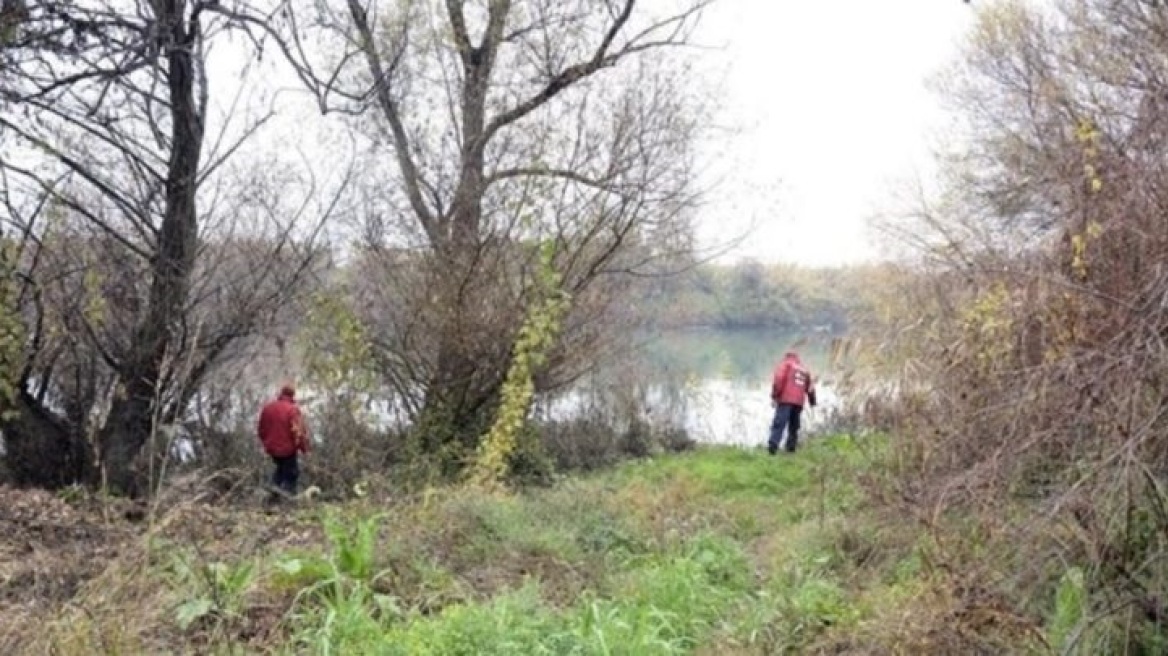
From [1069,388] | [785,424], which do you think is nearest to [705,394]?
[785,424]

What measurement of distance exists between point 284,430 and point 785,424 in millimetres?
7630

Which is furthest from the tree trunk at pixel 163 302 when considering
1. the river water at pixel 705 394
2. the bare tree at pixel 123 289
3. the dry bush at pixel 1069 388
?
the dry bush at pixel 1069 388

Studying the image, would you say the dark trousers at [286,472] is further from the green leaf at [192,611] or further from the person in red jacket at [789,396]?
the green leaf at [192,611]

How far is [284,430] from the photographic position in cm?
1342

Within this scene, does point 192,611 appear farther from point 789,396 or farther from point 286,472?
point 789,396

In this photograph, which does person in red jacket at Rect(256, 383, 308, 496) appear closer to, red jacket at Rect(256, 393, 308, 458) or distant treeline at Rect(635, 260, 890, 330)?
red jacket at Rect(256, 393, 308, 458)

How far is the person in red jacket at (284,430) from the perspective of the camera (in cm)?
1339

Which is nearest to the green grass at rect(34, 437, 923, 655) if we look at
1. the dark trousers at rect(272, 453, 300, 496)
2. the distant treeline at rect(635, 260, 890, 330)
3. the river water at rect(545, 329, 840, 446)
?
the dark trousers at rect(272, 453, 300, 496)

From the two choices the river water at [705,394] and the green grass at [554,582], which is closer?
the green grass at [554,582]

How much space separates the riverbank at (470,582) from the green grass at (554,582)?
2 centimetres

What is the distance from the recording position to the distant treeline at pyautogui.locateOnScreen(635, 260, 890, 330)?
1816 cm

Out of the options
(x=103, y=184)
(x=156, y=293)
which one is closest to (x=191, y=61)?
(x=103, y=184)

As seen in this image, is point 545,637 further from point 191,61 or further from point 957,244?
point 191,61

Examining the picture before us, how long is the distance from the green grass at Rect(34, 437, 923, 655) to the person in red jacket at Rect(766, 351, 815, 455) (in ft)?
19.4
